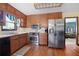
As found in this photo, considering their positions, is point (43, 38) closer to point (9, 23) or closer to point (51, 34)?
point (51, 34)

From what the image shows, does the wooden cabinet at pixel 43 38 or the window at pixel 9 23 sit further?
the wooden cabinet at pixel 43 38

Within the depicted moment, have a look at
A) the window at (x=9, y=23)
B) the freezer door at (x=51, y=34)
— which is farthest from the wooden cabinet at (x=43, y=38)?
the window at (x=9, y=23)

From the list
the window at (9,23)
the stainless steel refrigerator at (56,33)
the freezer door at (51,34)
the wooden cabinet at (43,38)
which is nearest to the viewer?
the window at (9,23)

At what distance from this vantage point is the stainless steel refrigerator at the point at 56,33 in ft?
15.7

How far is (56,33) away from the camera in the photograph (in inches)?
192

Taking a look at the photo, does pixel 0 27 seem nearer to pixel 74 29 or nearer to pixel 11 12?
pixel 11 12

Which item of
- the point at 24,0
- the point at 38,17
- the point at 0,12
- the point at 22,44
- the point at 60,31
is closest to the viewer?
the point at 24,0

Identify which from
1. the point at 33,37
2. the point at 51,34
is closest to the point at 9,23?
the point at 33,37

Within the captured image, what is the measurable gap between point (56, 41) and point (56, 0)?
414 centimetres

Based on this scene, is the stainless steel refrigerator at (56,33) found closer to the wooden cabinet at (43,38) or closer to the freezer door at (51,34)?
the freezer door at (51,34)

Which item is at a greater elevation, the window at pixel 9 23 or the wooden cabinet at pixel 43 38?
the window at pixel 9 23

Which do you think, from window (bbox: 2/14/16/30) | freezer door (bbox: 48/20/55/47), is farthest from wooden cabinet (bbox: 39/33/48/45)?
window (bbox: 2/14/16/30)

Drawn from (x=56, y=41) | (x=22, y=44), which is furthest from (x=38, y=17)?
(x=56, y=41)

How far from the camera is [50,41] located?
16.6ft
